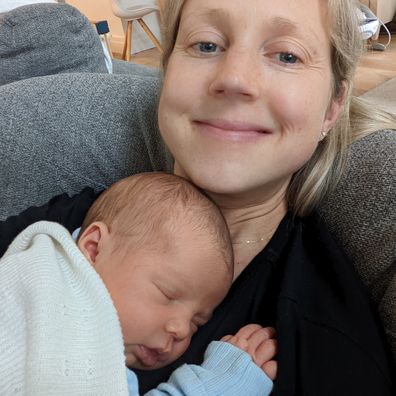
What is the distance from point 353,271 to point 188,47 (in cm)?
55

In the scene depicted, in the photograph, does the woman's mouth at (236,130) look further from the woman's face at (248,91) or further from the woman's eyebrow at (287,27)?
the woman's eyebrow at (287,27)

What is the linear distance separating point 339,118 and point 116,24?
5.47 m

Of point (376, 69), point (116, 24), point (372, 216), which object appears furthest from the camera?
point (116, 24)

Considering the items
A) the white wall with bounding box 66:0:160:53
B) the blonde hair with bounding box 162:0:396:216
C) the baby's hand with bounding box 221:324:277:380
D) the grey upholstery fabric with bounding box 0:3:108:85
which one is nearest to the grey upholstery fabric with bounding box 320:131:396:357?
the blonde hair with bounding box 162:0:396:216

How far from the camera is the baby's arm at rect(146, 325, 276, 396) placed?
0.75 m

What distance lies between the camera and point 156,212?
861 millimetres

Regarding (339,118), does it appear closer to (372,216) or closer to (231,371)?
(372,216)

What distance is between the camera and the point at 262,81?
0.87m

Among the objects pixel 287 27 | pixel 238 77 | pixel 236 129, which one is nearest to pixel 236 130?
pixel 236 129

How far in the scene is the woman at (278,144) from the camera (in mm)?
802

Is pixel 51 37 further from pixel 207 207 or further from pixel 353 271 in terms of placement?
pixel 353 271

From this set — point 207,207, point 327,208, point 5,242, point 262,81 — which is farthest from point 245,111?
point 5,242

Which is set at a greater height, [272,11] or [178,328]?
[272,11]

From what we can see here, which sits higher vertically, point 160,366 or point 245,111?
point 245,111
